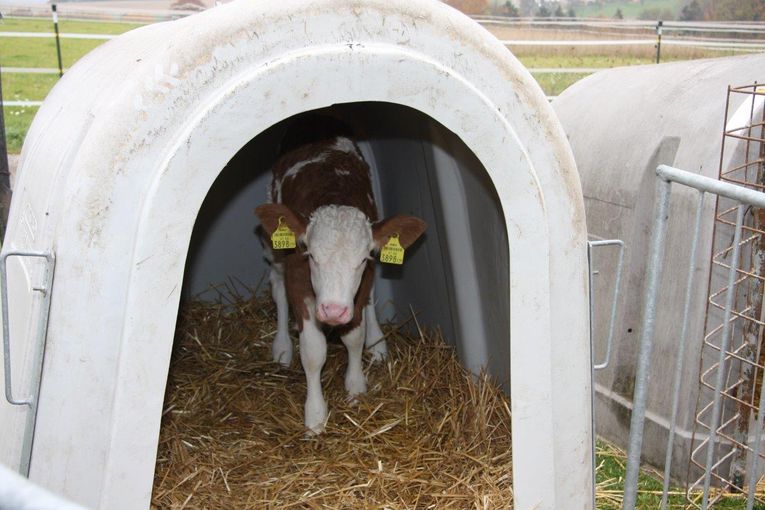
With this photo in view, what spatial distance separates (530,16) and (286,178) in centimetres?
1718

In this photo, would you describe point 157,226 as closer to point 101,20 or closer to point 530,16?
point 101,20

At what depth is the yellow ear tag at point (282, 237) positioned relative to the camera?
4.28 meters

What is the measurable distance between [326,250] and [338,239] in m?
0.09

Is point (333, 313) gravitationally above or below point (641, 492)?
above

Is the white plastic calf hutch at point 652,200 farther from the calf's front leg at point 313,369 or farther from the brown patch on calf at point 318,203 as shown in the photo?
the calf's front leg at point 313,369

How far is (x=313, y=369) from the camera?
Answer: 447 cm

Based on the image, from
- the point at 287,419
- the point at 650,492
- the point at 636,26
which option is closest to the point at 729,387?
the point at 650,492

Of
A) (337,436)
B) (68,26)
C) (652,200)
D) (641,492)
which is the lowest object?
(641,492)

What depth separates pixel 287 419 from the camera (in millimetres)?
4461

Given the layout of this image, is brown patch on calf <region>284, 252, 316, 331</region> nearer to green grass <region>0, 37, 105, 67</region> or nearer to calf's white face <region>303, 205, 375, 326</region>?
calf's white face <region>303, 205, 375, 326</region>

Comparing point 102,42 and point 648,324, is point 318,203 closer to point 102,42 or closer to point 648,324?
point 648,324

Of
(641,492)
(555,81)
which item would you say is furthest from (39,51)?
(641,492)

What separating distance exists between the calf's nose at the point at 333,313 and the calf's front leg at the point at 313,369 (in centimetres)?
57

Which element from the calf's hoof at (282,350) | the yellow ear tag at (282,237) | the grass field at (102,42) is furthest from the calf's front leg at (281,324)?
the grass field at (102,42)
